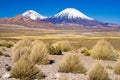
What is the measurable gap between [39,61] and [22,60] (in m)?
5.96

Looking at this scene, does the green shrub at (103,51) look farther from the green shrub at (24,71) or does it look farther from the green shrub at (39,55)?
the green shrub at (24,71)

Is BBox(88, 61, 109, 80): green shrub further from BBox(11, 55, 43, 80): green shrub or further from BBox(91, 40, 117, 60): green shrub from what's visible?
BBox(91, 40, 117, 60): green shrub

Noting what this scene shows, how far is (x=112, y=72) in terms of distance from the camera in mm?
18984

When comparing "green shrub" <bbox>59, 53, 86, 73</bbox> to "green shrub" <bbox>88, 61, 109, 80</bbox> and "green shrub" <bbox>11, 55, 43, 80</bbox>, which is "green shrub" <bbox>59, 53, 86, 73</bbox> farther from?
"green shrub" <bbox>11, 55, 43, 80</bbox>

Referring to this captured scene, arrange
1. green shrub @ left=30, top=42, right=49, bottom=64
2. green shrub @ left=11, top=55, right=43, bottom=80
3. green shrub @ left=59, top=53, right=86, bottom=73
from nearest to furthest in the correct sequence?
green shrub @ left=11, top=55, right=43, bottom=80, green shrub @ left=59, top=53, right=86, bottom=73, green shrub @ left=30, top=42, right=49, bottom=64

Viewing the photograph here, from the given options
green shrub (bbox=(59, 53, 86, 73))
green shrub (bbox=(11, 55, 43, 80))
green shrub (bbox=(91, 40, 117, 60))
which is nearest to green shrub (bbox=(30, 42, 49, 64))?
green shrub (bbox=(59, 53, 86, 73))

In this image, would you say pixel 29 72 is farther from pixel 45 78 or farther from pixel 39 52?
pixel 39 52

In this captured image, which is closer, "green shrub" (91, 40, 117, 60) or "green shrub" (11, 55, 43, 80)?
"green shrub" (11, 55, 43, 80)

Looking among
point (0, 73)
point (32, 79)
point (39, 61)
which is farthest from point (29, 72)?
point (39, 61)

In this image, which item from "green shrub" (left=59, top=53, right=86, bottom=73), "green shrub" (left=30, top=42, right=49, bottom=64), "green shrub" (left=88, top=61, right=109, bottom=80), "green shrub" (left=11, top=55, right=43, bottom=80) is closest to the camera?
"green shrub" (left=11, top=55, right=43, bottom=80)

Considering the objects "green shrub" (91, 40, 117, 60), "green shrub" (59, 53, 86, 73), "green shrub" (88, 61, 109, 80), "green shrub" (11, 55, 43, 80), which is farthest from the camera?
"green shrub" (91, 40, 117, 60)

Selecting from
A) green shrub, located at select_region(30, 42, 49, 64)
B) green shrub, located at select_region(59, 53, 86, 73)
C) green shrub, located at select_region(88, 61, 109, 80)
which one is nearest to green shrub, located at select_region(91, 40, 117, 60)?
green shrub, located at select_region(30, 42, 49, 64)

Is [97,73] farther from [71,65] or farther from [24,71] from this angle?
[24,71]

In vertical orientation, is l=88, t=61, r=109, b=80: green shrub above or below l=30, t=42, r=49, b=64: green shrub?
below
